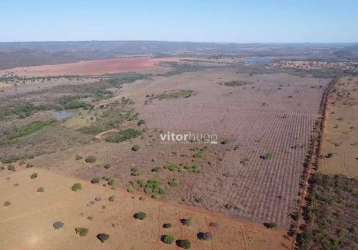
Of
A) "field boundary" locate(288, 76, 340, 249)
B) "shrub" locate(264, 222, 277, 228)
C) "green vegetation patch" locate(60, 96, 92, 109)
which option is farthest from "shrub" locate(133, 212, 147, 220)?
"green vegetation patch" locate(60, 96, 92, 109)

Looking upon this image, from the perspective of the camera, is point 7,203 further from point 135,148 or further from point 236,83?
point 236,83

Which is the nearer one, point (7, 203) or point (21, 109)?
point (7, 203)

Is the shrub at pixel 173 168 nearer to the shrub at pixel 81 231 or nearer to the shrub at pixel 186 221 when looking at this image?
the shrub at pixel 186 221

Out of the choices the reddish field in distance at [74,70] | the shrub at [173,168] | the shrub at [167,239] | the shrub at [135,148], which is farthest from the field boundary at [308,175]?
the reddish field in distance at [74,70]

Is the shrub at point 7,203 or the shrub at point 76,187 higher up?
the shrub at point 76,187

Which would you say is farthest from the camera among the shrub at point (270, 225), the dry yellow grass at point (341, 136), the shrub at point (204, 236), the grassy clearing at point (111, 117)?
the grassy clearing at point (111, 117)

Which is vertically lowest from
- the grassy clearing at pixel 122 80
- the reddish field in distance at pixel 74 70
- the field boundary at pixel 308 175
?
the reddish field in distance at pixel 74 70

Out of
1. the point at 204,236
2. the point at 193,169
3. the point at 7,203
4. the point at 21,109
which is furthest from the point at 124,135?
the point at 21,109
